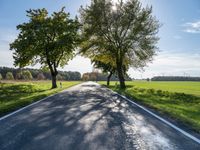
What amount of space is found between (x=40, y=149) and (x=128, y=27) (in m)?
29.8

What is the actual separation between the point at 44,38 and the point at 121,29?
10189 mm

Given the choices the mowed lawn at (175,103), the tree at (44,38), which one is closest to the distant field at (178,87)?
the mowed lawn at (175,103)

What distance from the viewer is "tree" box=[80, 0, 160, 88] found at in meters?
32.9

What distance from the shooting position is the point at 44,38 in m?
35.6

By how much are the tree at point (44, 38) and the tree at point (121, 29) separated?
2355 mm

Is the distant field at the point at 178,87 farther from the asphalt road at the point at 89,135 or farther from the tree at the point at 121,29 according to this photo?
the asphalt road at the point at 89,135

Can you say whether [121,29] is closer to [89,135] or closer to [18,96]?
[18,96]

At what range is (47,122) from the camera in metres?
8.26

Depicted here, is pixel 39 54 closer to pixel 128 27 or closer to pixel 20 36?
pixel 20 36

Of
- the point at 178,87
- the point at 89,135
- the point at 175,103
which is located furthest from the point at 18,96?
the point at 178,87

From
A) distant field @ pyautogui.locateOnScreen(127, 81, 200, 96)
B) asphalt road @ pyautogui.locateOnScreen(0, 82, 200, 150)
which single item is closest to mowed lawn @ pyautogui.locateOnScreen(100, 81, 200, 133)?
asphalt road @ pyautogui.locateOnScreen(0, 82, 200, 150)

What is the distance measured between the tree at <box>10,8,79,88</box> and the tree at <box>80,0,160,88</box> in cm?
236

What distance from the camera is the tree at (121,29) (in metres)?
32.9

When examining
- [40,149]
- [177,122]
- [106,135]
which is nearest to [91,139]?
[106,135]
